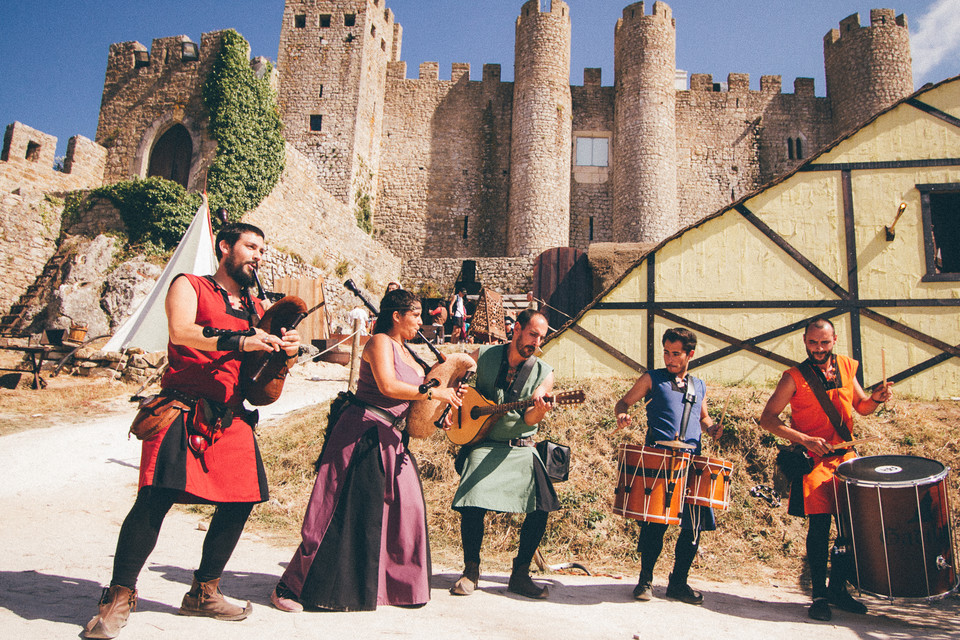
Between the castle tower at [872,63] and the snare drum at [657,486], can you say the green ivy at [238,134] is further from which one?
the castle tower at [872,63]

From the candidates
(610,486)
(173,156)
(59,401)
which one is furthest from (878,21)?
(59,401)

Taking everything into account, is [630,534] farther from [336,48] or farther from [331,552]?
[336,48]

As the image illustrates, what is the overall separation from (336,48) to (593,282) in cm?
1705

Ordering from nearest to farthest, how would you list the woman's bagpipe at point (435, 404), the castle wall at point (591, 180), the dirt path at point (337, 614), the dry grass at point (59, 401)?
the dirt path at point (337, 614), the woman's bagpipe at point (435, 404), the dry grass at point (59, 401), the castle wall at point (591, 180)

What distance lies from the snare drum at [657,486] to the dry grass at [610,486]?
0.83 m

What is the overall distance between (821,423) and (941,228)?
7296mm

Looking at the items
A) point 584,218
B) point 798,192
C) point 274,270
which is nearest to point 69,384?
point 274,270

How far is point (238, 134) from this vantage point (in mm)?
16531

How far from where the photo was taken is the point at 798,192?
24.9 feet

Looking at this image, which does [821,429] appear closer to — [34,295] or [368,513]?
[368,513]

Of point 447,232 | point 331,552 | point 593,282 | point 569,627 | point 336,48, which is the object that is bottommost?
point 569,627

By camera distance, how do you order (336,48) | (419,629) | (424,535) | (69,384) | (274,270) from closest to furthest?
(419,629), (424,535), (69,384), (274,270), (336,48)

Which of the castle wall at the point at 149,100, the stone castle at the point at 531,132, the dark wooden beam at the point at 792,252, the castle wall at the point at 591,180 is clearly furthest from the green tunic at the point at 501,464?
the castle wall at the point at 591,180

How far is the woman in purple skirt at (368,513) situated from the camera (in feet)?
9.55
